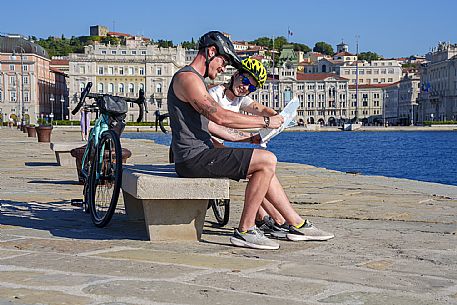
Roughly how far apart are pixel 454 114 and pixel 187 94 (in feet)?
414

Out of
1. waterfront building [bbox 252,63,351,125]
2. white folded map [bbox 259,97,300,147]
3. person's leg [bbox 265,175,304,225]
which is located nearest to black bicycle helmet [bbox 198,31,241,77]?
white folded map [bbox 259,97,300,147]

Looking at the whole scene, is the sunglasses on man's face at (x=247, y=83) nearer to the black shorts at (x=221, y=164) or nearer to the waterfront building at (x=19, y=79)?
the black shorts at (x=221, y=164)

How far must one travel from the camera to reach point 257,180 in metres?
4.47

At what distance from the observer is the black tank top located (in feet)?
14.9

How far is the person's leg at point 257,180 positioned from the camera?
14.6ft

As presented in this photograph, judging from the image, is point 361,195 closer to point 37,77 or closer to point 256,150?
point 256,150

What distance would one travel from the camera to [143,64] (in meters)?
111

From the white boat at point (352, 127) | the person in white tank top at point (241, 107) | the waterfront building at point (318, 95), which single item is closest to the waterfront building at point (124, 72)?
the waterfront building at point (318, 95)

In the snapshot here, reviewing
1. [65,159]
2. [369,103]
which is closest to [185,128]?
[65,159]

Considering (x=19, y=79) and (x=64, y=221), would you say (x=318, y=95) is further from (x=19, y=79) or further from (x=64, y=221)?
(x=64, y=221)

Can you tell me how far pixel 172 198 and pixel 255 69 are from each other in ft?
3.82

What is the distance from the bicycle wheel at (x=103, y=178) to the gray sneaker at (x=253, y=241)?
977 mm

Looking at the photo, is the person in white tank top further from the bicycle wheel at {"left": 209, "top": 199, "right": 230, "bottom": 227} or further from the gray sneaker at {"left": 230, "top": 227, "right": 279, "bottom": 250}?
the gray sneaker at {"left": 230, "top": 227, "right": 279, "bottom": 250}

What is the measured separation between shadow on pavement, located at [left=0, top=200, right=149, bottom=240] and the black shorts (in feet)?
1.93
